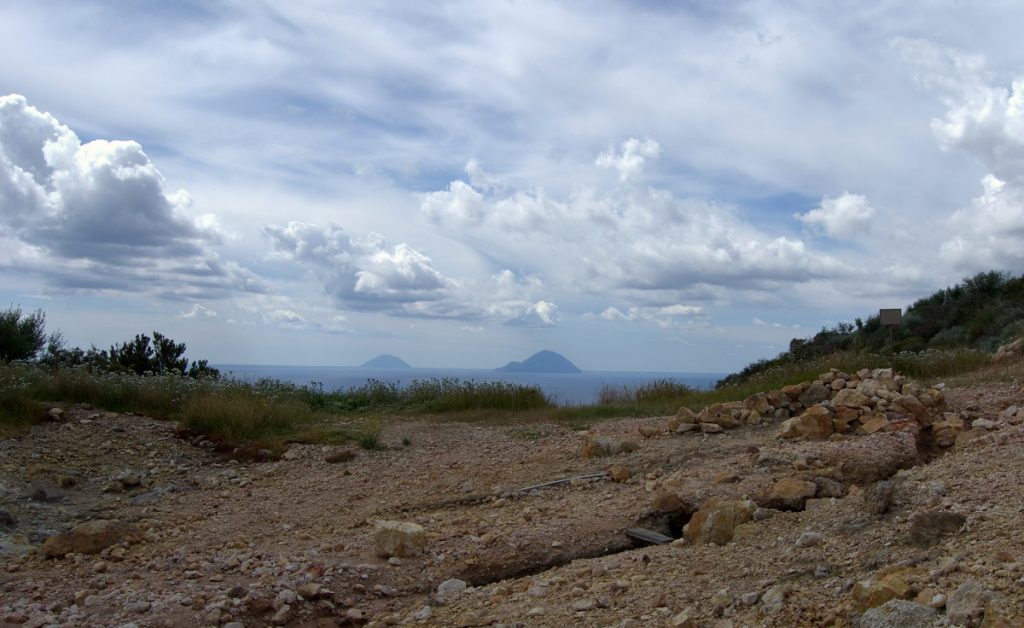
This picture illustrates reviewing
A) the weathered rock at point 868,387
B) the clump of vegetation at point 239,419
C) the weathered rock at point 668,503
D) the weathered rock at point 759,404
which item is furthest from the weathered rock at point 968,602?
the clump of vegetation at point 239,419

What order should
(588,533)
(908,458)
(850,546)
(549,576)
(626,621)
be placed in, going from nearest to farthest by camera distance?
(626,621) < (850,546) < (549,576) < (588,533) < (908,458)

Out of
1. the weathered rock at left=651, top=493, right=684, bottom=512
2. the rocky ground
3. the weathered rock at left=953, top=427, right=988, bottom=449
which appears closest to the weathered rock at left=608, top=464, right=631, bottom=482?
the rocky ground

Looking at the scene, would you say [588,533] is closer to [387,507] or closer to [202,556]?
[387,507]

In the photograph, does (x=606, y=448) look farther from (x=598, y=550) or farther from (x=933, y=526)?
(x=933, y=526)

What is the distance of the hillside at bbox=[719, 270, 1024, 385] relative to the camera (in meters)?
20.0

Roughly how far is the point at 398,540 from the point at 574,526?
46.6 inches

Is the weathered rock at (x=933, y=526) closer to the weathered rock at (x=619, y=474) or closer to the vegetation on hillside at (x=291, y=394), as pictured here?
the weathered rock at (x=619, y=474)

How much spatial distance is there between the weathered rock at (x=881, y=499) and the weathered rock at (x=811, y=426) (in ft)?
9.31

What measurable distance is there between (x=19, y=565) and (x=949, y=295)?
28109 mm

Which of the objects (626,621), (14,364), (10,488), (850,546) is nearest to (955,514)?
(850,546)

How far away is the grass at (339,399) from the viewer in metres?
10.7

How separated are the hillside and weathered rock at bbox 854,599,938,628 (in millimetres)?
16016

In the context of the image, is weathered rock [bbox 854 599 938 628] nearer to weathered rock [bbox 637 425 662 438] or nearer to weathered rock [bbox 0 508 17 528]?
weathered rock [bbox 637 425 662 438]

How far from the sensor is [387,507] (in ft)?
22.9
